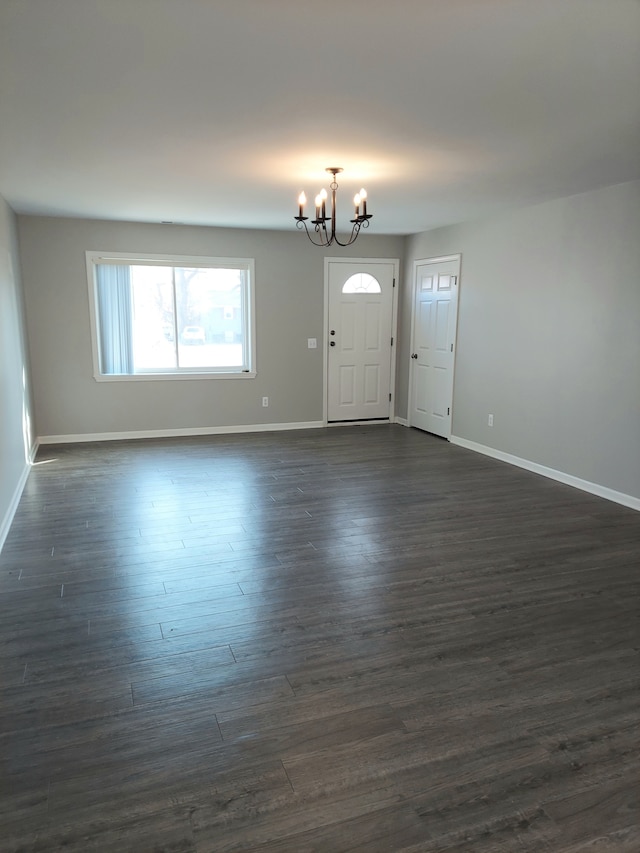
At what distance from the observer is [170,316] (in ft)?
22.6

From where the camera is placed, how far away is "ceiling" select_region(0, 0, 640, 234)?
192 centimetres

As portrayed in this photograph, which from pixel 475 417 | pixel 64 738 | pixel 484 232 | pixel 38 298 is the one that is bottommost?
pixel 64 738

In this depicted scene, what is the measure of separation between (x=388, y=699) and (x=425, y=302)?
18.8ft

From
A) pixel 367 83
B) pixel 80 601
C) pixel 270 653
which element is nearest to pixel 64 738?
pixel 270 653

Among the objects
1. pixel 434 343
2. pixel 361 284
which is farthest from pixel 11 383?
pixel 434 343

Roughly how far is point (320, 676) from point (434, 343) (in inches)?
209

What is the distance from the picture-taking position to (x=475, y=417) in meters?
6.38

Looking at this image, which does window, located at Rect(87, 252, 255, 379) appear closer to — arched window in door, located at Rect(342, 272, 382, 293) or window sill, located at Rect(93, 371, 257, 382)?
window sill, located at Rect(93, 371, 257, 382)

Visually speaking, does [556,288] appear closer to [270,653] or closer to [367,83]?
[367,83]

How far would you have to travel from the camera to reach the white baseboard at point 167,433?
6613mm

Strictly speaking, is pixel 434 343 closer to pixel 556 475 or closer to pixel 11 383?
pixel 556 475

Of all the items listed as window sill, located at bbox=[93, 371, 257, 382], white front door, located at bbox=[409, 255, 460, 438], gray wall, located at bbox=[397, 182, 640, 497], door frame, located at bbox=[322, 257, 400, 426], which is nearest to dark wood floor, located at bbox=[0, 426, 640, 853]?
gray wall, located at bbox=[397, 182, 640, 497]

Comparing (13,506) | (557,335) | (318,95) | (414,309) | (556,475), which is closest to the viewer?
(318,95)

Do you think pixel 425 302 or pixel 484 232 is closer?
pixel 484 232
